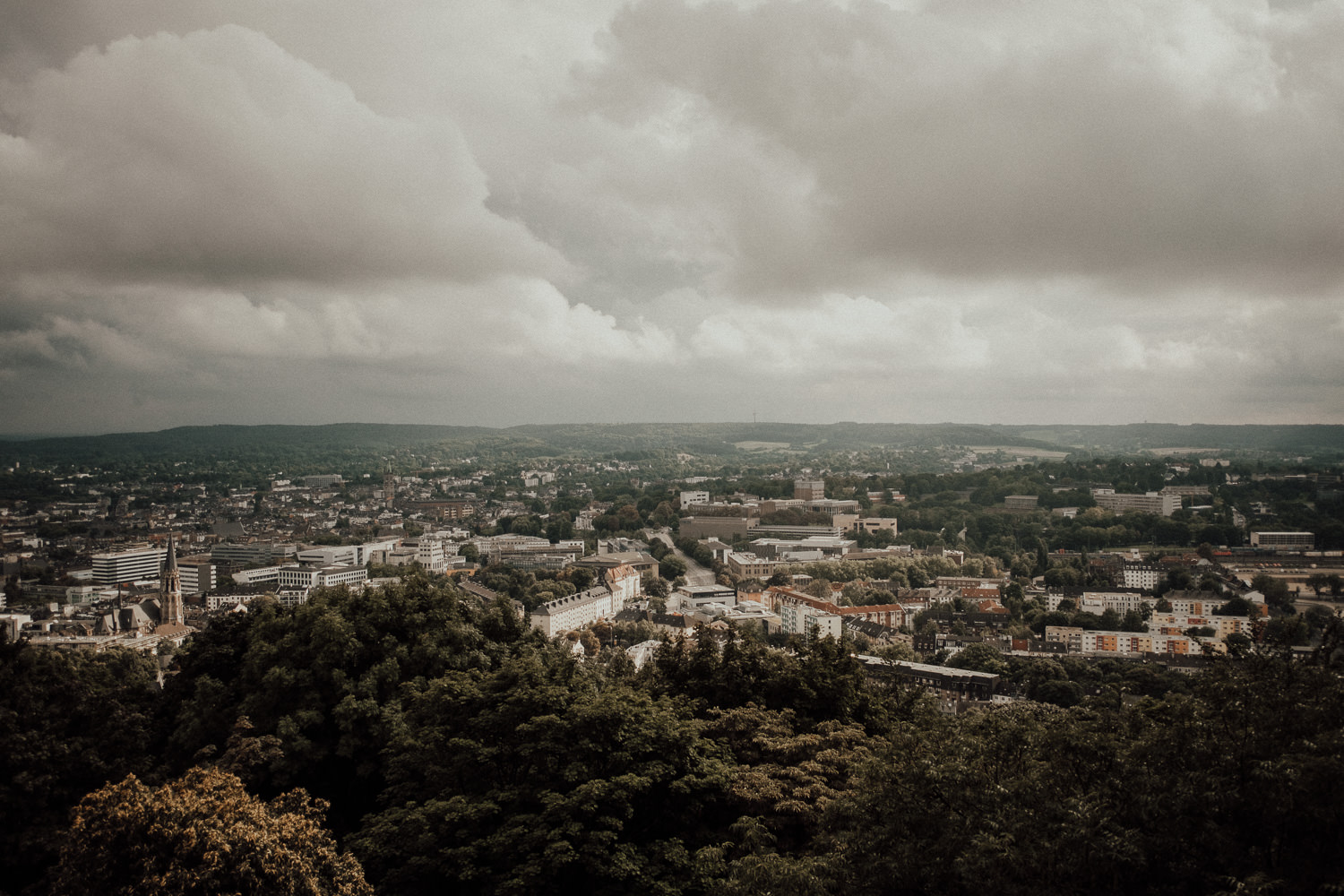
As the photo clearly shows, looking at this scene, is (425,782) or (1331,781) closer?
(1331,781)

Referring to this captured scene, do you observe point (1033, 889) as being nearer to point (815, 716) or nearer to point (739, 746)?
point (739, 746)

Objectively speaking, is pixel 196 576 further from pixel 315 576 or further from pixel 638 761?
pixel 638 761

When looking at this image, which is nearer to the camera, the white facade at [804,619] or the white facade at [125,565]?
the white facade at [804,619]

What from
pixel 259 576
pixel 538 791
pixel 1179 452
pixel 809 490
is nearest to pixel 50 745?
pixel 538 791

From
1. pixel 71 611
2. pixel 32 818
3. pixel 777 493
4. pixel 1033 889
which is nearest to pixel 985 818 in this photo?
pixel 1033 889

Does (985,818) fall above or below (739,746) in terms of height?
above

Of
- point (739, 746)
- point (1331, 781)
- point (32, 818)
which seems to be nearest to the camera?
point (1331, 781)

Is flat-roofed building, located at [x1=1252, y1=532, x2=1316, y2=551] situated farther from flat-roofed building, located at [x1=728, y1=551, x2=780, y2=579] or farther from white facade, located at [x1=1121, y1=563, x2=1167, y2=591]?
flat-roofed building, located at [x1=728, y1=551, x2=780, y2=579]

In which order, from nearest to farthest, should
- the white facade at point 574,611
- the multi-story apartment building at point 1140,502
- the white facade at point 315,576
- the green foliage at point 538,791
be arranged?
the green foliage at point 538,791, the white facade at point 574,611, the white facade at point 315,576, the multi-story apartment building at point 1140,502

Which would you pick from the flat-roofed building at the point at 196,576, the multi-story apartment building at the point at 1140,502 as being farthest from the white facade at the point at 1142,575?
the flat-roofed building at the point at 196,576

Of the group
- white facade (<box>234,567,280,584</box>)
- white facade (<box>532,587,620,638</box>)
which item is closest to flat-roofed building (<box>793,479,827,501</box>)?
white facade (<box>532,587,620,638</box>)

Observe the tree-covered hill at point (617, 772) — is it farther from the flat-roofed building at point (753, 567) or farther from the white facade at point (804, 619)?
the flat-roofed building at point (753, 567)
